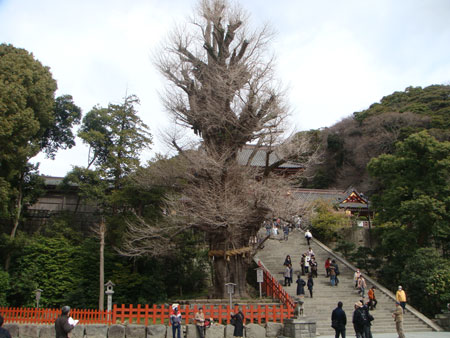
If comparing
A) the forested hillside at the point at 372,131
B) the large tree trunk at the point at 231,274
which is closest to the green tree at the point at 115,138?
the large tree trunk at the point at 231,274

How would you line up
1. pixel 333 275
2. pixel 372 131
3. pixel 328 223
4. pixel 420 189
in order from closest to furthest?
pixel 333 275 → pixel 420 189 → pixel 328 223 → pixel 372 131

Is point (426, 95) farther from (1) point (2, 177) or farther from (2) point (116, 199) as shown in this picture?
(1) point (2, 177)

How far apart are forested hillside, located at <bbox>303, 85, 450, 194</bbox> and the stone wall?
28.2 m


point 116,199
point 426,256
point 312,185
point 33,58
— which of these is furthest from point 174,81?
point 312,185

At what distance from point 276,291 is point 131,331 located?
6.25 m

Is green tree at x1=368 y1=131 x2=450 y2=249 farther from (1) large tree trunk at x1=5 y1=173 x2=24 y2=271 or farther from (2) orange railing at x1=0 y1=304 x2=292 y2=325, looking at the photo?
(1) large tree trunk at x1=5 y1=173 x2=24 y2=271

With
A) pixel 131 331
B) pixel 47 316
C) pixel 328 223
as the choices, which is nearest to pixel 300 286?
pixel 131 331

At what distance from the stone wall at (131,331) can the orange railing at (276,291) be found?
1592 mm

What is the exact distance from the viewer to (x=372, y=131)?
150 feet

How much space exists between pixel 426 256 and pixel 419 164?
4.59m

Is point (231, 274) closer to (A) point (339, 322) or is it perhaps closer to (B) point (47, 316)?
(B) point (47, 316)

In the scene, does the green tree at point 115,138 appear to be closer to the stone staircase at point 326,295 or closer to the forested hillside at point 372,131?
the stone staircase at point 326,295

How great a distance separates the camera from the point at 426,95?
48812 mm

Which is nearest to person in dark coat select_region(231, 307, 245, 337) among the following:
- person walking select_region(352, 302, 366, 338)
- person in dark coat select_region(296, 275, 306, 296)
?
person walking select_region(352, 302, 366, 338)
